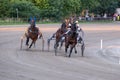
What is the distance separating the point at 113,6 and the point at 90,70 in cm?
9444

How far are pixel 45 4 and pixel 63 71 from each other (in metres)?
72.7

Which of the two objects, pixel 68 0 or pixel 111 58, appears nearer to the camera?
pixel 111 58

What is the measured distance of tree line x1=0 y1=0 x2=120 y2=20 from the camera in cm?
8112

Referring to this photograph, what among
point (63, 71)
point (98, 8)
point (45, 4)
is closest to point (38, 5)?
point (45, 4)

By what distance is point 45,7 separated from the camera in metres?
86.6

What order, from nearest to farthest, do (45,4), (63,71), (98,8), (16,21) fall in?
(63,71) → (16,21) → (45,4) → (98,8)

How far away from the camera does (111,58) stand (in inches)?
819

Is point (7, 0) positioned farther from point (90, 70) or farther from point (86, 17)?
point (90, 70)

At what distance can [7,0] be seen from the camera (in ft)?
270

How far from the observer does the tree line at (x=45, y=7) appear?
81125mm

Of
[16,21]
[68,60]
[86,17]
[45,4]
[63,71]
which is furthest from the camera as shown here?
[86,17]

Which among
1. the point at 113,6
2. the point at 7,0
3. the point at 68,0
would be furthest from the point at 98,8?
the point at 7,0

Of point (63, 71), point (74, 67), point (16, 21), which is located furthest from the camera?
point (16, 21)

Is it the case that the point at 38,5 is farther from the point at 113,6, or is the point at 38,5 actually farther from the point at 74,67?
the point at 74,67
